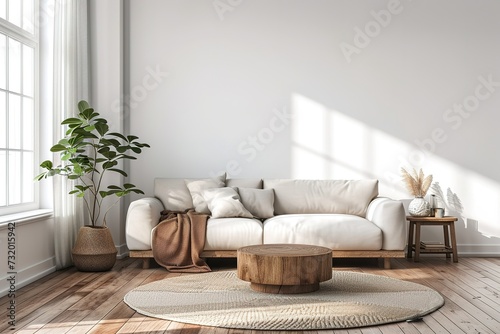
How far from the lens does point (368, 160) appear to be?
6727mm

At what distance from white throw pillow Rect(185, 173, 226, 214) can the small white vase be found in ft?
6.35

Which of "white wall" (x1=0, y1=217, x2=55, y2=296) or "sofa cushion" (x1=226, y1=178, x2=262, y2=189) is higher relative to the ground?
"sofa cushion" (x1=226, y1=178, x2=262, y2=189)

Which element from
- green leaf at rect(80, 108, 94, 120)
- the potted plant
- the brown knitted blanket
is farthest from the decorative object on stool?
green leaf at rect(80, 108, 94, 120)

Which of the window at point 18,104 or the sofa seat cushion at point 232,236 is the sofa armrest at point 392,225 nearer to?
the sofa seat cushion at point 232,236

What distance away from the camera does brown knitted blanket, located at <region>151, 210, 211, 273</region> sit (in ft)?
18.4

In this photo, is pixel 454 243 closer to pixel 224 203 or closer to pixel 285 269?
pixel 224 203

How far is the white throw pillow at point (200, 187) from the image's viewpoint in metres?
6.14

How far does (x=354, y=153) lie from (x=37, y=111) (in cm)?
326

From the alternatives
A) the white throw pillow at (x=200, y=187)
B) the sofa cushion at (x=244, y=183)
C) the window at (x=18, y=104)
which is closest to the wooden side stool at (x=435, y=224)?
the sofa cushion at (x=244, y=183)

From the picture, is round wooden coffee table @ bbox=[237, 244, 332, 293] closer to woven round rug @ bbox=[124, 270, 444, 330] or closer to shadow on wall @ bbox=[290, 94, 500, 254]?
woven round rug @ bbox=[124, 270, 444, 330]

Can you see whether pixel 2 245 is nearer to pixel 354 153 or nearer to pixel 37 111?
pixel 37 111

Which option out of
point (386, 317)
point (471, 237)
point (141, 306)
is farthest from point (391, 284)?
point (471, 237)

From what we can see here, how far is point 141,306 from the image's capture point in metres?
4.04

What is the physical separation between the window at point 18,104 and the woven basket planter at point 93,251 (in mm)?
520
